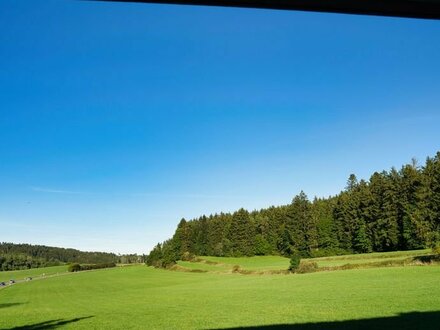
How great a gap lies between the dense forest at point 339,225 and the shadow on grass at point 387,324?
32.0 metres

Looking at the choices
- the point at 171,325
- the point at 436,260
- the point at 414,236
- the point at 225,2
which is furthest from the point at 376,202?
the point at 225,2

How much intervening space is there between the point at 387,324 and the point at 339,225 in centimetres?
8693

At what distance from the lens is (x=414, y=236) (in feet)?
269

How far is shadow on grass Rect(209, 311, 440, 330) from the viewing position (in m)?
17.6

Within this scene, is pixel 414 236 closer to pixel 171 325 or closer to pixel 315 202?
pixel 315 202

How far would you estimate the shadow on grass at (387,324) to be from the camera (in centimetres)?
1759

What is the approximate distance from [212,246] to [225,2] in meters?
138

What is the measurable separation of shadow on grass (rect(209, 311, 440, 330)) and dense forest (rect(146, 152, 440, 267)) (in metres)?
32.0

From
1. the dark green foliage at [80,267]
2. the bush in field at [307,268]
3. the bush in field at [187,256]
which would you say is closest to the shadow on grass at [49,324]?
the bush in field at [307,268]

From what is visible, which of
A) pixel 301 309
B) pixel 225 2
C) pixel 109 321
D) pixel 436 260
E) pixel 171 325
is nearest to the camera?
pixel 225 2

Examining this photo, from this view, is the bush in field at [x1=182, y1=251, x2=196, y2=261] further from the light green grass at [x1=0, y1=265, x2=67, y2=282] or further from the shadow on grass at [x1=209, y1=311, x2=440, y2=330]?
the shadow on grass at [x1=209, y1=311, x2=440, y2=330]

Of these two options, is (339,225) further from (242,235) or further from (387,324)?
(387,324)

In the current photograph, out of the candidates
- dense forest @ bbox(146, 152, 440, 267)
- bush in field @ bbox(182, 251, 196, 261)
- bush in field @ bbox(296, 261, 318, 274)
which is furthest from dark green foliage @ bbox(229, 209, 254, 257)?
bush in field @ bbox(296, 261, 318, 274)

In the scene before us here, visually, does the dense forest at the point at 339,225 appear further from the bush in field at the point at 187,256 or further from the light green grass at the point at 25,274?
the light green grass at the point at 25,274
